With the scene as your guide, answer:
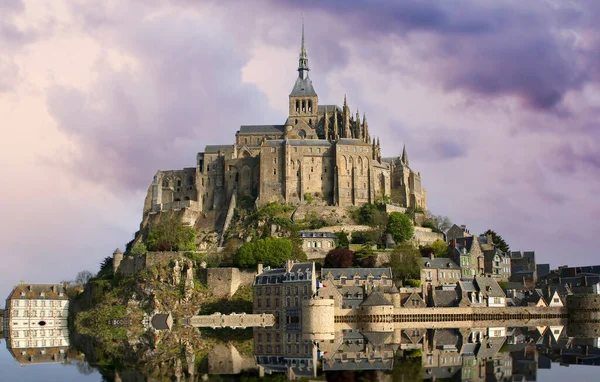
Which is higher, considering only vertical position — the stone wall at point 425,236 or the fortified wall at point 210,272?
the stone wall at point 425,236

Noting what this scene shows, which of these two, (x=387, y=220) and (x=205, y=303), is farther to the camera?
(x=387, y=220)

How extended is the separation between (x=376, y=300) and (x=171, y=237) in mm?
31242

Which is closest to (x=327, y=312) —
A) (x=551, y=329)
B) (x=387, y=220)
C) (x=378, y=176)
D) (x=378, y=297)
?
(x=378, y=297)

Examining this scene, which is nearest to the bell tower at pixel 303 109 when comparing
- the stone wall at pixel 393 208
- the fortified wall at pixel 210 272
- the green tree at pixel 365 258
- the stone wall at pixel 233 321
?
the stone wall at pixel 393 208

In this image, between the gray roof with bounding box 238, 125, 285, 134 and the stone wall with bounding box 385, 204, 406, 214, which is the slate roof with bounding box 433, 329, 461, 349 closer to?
the stone wall with bounding box 385, 204, 406, 214

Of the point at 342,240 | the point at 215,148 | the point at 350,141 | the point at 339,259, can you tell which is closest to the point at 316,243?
the point at 342,240

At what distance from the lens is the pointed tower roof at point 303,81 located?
11356 centimetres

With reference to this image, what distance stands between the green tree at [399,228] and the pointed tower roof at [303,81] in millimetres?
28569

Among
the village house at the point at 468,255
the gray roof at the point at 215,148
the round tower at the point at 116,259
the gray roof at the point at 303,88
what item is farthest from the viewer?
the gray roof at the point at 303,88

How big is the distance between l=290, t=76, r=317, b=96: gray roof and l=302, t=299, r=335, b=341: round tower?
2259 inches

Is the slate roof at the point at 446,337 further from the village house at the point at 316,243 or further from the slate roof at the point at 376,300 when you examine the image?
the village house at the point at 316,243

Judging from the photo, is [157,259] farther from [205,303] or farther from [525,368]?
[525,368]

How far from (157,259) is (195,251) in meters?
7.30

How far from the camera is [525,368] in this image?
122 feet
